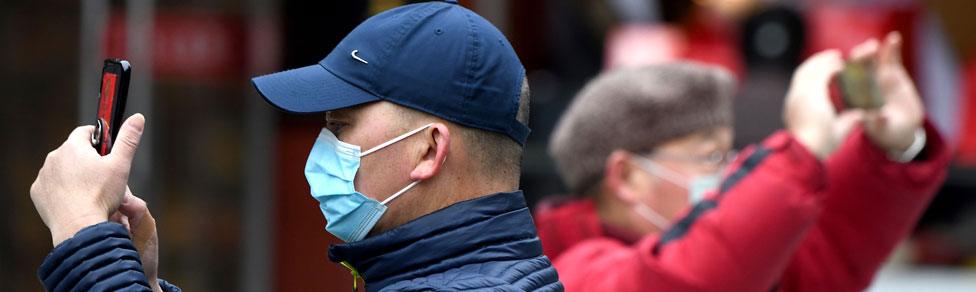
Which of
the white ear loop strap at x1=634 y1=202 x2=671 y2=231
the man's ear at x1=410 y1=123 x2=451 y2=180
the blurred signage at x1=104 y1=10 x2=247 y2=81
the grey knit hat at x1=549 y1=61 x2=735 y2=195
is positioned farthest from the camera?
the blurred signage at x1=104 y1=10 x2=247 y2=81

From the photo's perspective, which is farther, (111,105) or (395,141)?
(395,141)

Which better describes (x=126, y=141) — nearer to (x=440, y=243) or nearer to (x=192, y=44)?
(x=440, y=243)

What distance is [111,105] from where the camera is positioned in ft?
7.58

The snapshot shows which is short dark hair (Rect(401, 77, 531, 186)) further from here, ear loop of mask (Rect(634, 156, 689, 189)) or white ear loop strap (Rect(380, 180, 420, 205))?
ear loop of mask (Rect(634, 156, 689, 189))

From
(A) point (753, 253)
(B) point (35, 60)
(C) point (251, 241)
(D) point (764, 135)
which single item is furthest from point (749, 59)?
(A) point (753, 253)

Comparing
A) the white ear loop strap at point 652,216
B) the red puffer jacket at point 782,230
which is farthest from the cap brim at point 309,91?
the white ear loop strap at point 652,216

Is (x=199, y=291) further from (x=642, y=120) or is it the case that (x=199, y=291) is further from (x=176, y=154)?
(x=642, y=120)

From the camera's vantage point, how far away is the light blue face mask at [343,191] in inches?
96.7

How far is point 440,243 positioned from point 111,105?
0.52m

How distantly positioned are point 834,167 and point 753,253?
0.54m

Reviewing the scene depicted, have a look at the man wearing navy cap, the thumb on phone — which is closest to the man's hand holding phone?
the thumb on phone

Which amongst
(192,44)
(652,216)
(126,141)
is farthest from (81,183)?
(192,44)

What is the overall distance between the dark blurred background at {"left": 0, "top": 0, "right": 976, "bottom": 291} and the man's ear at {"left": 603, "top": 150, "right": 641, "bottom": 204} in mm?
2051

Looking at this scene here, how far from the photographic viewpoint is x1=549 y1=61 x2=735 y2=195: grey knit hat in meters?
4.10
